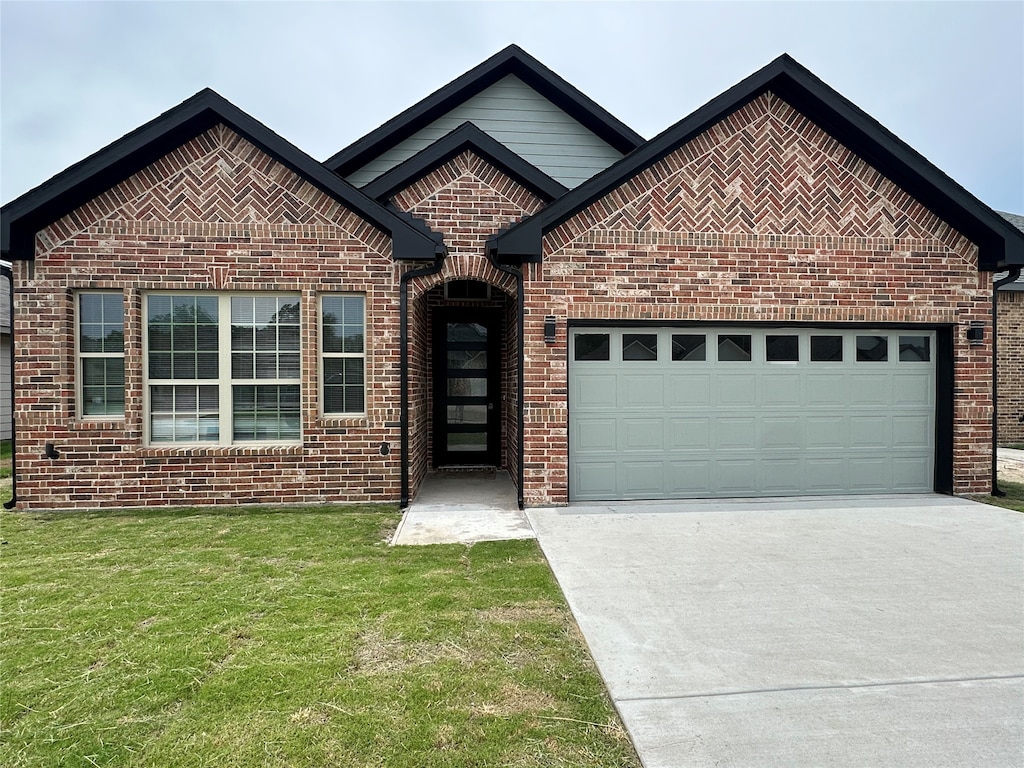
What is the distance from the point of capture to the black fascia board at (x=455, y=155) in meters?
8.09

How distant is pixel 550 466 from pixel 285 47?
47.6 ft

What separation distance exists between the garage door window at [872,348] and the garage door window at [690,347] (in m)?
2.39

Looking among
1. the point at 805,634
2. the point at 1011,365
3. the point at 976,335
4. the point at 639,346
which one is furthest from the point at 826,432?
the point at 1011,365

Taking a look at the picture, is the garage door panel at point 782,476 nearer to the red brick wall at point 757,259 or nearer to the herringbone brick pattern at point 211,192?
the red brick wall at point 757,259

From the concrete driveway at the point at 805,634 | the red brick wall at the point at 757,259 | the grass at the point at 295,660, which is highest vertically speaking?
the red brick wall at the point at 757,259

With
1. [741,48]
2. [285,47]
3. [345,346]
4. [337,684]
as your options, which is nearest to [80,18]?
[285,47]

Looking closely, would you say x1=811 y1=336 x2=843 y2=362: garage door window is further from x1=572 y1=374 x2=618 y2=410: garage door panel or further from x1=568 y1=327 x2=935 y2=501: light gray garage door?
x1=572 y1=374 x2=618 y2=410: garage door panel

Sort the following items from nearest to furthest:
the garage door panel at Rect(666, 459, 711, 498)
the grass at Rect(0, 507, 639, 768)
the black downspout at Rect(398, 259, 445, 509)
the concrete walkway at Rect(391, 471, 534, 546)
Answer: the grass at Rect(0, 507, 639, 768)
the concrete walkway at Rect(391, 471, 534, 546)
the black downspout at Rect(398, 259, 445, 509)
the garage door panel at Rect(666, 459, 711, 498)

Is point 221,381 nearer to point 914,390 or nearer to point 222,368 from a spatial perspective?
point 222,368

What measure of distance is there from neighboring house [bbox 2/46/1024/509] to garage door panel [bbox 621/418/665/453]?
0.03 m

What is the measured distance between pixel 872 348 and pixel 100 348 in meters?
11.0

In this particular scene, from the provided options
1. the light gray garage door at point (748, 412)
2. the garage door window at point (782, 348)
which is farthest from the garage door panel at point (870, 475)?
the garage door window at point (782, 348)

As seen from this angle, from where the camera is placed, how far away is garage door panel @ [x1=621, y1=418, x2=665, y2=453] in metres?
7.84

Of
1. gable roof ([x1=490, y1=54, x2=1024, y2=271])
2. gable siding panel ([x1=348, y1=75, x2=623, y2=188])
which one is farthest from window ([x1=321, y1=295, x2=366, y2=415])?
gable siding panel ([x1=348, y1=75, x2=623, y2=188])
